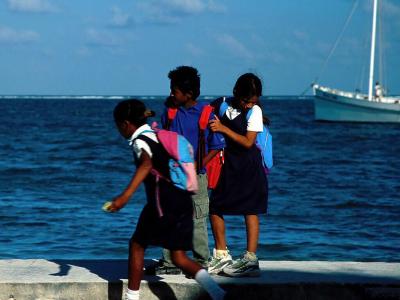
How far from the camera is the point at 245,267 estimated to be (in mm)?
5840

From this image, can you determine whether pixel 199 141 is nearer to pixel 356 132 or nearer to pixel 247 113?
pixel 247 113

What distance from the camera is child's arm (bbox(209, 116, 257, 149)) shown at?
18.8 ft

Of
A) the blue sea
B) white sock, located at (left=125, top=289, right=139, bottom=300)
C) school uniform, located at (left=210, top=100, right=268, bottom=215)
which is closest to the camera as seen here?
white sock, located at (left=125, top=289, right=139, bottom=300)

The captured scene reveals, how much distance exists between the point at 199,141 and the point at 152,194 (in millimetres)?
719

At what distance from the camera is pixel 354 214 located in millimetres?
15367

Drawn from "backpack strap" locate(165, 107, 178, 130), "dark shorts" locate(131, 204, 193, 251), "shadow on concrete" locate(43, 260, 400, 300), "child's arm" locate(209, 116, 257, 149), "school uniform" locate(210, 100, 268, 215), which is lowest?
"shadow on concrete" locate(43, 260, 400, 300)

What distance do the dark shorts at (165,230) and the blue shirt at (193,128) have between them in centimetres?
66

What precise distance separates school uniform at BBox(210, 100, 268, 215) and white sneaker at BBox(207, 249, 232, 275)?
27 centimetres

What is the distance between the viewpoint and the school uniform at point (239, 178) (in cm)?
593

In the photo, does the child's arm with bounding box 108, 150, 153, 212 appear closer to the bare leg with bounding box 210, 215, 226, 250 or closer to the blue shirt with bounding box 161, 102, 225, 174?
the blue shirt with bounding box 161, 102, 225, 174

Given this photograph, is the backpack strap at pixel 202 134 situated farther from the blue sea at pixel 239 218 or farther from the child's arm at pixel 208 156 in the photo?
the blue sea at pixel 239 218

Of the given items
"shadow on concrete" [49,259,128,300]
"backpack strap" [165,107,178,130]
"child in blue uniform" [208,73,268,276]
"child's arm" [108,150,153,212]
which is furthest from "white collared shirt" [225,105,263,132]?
"shadow on concrete" [49,259,128,300]

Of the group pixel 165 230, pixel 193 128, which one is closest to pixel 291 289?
pixel 165 230

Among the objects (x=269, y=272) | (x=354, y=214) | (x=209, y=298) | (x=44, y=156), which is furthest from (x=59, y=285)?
(x=44, y=156)
